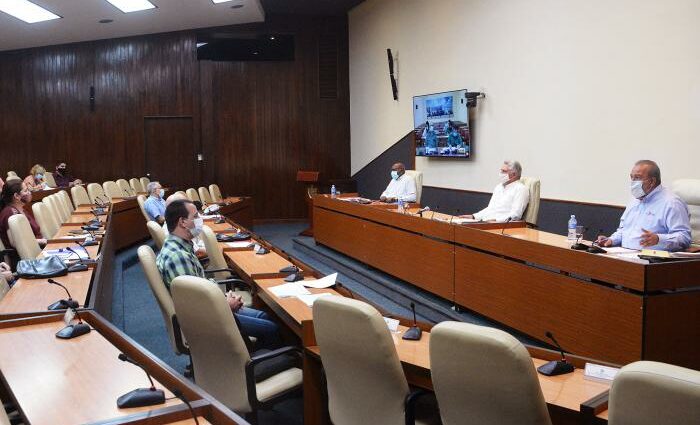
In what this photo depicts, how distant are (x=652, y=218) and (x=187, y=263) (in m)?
3.11

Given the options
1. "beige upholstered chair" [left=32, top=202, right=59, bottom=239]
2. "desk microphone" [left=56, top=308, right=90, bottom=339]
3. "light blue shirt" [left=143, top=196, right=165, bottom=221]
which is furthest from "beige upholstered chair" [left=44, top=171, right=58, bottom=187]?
"desk microphone" [left=56, top=308, right=90, bottom=339]

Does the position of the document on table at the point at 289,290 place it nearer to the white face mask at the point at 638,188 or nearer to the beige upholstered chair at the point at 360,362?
the beige upholstered chair at the point at 360,362

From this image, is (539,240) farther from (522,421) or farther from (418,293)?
(522,421)

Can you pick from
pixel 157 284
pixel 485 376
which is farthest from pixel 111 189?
pixel 485 376

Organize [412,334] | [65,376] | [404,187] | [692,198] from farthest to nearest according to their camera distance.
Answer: [404,187] → [692,198] → [412,334] → [65,376]

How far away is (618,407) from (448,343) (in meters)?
0.52

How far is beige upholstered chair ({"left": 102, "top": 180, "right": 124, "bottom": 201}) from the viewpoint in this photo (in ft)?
33.3

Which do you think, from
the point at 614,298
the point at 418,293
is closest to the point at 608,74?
the point at 418,293

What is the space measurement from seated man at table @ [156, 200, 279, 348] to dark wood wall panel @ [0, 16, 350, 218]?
8765 mm

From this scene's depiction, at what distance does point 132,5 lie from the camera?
9.86 meters

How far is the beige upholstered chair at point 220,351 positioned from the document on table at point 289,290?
1.75 ft

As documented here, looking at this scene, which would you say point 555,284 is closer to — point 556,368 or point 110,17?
point 556,368

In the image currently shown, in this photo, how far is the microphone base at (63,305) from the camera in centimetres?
285

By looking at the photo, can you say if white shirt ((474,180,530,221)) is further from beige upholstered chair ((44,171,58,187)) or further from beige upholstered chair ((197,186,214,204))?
beige upholstered chair ((44,171,58,187))
